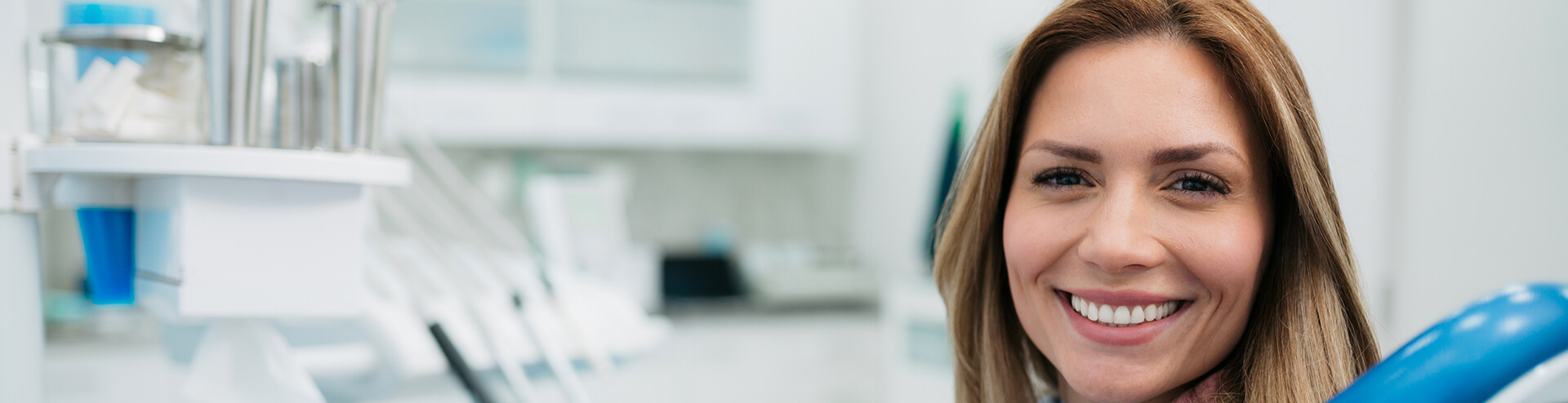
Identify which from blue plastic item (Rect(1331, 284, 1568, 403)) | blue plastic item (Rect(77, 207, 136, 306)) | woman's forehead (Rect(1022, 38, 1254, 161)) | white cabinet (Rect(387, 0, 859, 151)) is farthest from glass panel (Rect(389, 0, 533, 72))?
blue plastic item (Rect(1331, 284, 1568, 403))

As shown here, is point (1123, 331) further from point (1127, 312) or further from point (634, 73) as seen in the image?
point (634, 73)

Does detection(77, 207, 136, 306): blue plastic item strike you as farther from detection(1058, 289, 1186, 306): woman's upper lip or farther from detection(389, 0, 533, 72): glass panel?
detection(389, 0, 533, 72): glass panel

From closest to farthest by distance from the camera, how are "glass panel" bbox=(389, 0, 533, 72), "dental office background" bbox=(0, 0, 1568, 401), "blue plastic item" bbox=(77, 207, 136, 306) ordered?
"blue plastic item" bbox=(77, 207, 136, 306) < "dental office background" bbox=(0, 0, 1568, 401) < "glass panel" bbox=(389, 0, 533, 72)

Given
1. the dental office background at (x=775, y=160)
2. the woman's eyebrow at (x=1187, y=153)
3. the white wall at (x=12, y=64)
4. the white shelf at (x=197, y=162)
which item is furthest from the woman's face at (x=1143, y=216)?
the dental office background at (x=775, y=160)

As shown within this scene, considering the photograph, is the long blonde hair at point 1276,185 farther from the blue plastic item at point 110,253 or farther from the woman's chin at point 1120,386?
the blue plastic item at point 110,253

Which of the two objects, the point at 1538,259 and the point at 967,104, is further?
the point at 967,104

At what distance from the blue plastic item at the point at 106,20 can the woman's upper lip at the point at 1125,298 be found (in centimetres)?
67

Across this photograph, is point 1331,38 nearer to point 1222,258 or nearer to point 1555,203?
point 1555,203

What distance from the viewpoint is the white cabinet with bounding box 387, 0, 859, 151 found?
2.52 m

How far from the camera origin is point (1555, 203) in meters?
1.12

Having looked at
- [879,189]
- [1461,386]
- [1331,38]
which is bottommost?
[879,189]

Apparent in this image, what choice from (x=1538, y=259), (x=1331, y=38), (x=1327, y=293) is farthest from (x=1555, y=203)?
(x=1327, y=293)

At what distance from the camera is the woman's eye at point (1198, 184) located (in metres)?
0.62

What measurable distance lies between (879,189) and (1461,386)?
2610 millimetres
